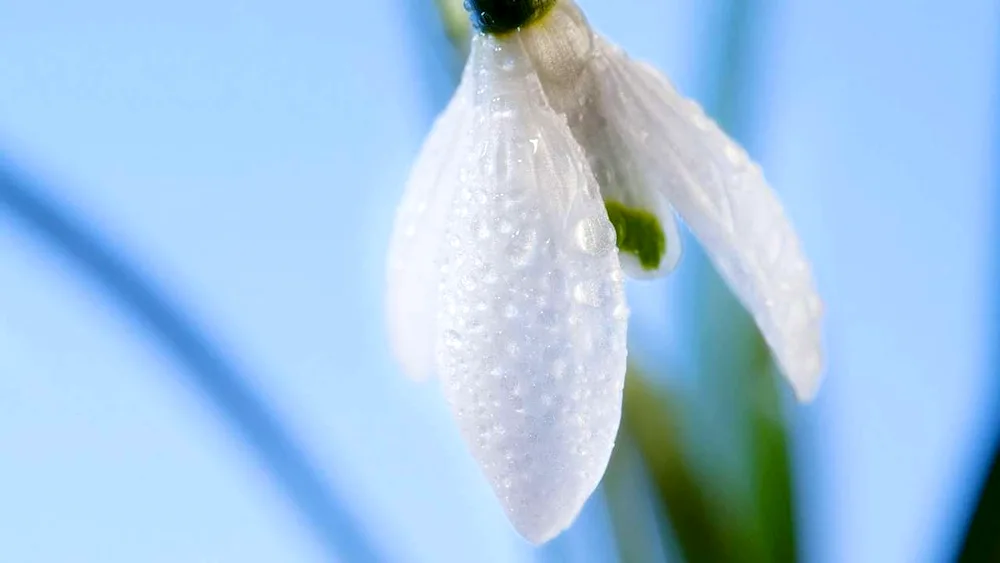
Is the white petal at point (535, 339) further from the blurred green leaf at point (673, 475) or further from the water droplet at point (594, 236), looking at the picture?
the blurred green leaf at point (673, 475)

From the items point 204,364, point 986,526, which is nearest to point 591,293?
point 986,526

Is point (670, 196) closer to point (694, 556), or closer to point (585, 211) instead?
point (585, 211)

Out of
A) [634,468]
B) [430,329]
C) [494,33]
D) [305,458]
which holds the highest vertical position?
[494,33]

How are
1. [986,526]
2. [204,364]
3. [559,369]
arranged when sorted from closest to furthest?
[559,369] → [986,526] → [204,364]

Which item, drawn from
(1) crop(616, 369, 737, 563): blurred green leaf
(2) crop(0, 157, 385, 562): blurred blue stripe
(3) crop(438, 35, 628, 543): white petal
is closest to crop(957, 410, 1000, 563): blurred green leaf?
(1) crop(616, 369, 737, 563): blurred green leaf

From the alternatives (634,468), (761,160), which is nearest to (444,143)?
(634,468)

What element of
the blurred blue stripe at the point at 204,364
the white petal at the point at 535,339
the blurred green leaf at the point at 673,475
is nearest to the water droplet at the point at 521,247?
the white petal at the point at 535,339

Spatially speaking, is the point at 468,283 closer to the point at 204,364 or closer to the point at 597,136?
the point at 597,136

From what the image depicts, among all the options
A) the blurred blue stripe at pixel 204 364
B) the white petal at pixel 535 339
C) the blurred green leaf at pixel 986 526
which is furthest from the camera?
the blurred blue stripe at pixel 204 364
